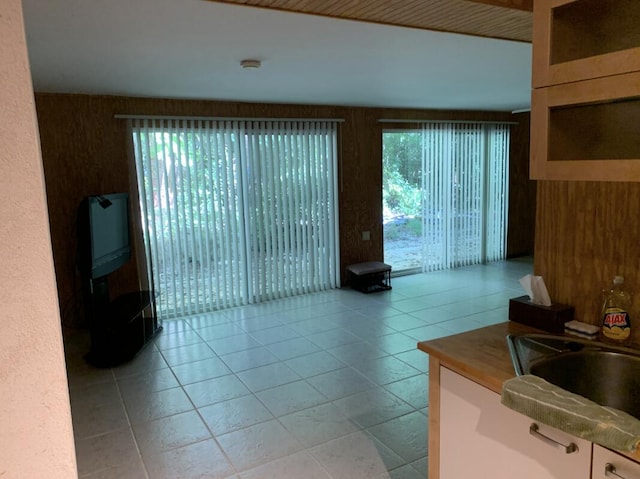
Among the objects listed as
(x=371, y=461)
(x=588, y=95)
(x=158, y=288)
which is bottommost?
(x=371, y=461)

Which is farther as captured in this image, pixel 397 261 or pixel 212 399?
pixel 397 261

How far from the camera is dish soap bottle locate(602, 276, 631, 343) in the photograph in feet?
5.52

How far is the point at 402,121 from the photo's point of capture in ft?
20.1

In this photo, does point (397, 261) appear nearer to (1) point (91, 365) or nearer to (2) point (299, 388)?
(2) point (299, 388)

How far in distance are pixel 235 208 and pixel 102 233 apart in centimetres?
151

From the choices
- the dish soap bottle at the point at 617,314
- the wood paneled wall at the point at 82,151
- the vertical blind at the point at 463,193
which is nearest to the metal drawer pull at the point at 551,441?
the dish soap bottle at the point at 617,314

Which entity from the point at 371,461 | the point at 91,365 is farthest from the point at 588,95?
the point at 91,365

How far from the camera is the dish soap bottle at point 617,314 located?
1.68 meters

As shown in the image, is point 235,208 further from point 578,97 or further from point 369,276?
point 578,97

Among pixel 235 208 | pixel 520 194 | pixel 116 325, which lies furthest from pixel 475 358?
pixel 520 194

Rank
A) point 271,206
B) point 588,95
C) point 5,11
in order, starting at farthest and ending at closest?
point 271,206 < point 588,95 < point 5,11

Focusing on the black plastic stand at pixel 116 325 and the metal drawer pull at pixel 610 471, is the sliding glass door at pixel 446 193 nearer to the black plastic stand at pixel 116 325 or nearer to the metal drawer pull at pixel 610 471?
the black plastic stand at pixel 116 325

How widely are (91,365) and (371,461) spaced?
2464mm

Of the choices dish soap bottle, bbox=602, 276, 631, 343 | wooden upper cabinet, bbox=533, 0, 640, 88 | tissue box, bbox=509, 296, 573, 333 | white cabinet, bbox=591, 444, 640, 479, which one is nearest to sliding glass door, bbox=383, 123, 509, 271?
tissue box, bbox=509, 296, 573, 333
